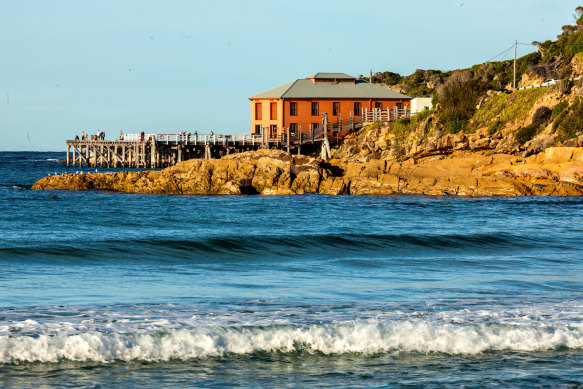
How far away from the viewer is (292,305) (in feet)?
35.2

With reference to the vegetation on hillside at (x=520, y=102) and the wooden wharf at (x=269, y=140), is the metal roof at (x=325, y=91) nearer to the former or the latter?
the wooden wharf at (x=269, y=140)

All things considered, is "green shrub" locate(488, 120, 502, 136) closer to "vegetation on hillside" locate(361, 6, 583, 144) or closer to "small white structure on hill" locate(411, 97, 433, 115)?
"vegetation on hillside" locate(361, 6, 583, 144)

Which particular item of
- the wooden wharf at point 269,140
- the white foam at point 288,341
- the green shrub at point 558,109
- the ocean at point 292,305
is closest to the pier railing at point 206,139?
the wooden wharf at point 269,140

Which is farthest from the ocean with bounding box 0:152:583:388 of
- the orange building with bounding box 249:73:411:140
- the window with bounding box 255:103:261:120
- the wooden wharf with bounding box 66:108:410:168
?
the window with bounding box 255:103:261:120

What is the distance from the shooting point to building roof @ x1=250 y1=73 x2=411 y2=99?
62.6 metres

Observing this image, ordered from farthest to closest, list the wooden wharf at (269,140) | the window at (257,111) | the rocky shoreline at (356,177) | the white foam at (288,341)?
the window at (257,111) < the wooden wharf at (269,140) < the rocky shoreline at (356,177) < the white foam at (288,341)


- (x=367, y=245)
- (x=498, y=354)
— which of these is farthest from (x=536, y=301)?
(x=367, y=245)

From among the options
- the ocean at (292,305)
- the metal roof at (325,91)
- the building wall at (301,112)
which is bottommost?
the ocean at (292,305)

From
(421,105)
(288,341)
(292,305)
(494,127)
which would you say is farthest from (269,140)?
(288,341)

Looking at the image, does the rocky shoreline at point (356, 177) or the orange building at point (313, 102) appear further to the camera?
the orange building at point (313, 102)

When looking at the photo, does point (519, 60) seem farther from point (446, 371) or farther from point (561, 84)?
point (446, 371)

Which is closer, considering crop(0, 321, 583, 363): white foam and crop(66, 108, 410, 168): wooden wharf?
crop(0, 321, 583, 363): white foam

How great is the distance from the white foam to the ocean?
2cm

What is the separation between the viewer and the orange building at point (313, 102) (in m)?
62.1
